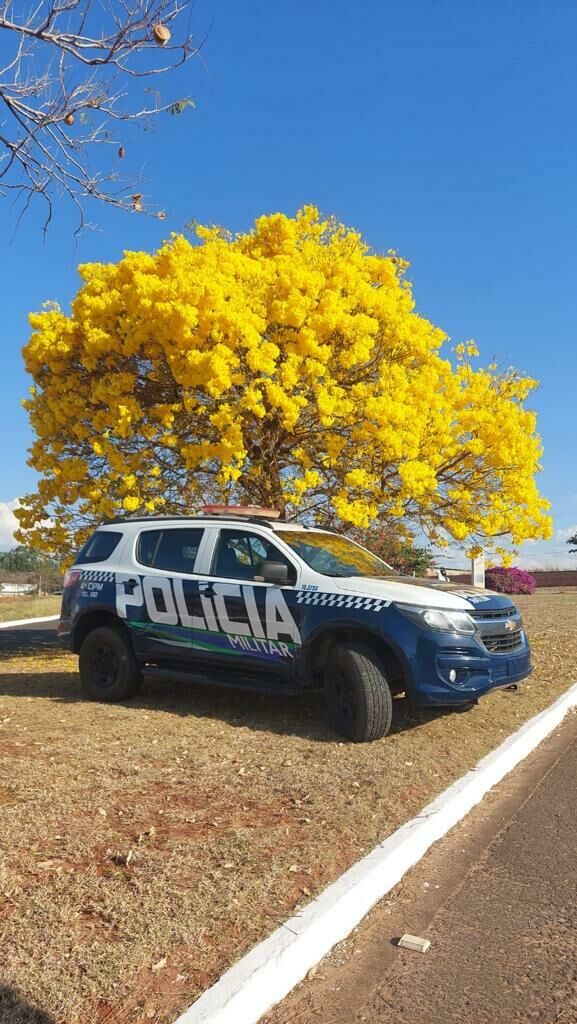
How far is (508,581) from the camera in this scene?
3738 cm

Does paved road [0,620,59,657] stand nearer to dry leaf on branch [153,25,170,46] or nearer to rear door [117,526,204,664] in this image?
rear door [117,526,204,664]

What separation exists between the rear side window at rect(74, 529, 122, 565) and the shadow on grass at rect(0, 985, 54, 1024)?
5942mm

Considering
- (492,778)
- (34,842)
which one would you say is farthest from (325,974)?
(492,778)

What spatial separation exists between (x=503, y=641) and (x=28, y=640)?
10.8 m

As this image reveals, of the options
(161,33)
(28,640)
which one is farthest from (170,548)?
(28,640)

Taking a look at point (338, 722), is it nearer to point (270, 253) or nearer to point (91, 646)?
point (91, 646)

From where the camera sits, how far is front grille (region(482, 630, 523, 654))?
6778mm

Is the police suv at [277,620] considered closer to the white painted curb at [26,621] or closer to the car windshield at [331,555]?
the car windshield at [331,555]

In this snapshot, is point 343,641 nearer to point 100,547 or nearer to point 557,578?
point 100,547

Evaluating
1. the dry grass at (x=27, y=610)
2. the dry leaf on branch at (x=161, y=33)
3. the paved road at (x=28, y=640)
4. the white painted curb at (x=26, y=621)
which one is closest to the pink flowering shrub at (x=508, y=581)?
the dry grass at (x=27, y=610)

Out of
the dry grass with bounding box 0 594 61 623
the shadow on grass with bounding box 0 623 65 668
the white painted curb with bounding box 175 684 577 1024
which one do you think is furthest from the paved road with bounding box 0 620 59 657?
the white painted curb with bounding box 175 684 577 1024

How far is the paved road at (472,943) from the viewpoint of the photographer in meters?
2.96

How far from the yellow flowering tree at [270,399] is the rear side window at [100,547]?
2.31m

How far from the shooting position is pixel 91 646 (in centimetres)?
831
